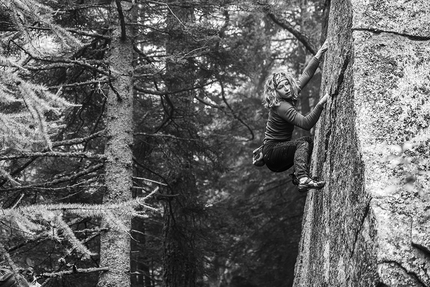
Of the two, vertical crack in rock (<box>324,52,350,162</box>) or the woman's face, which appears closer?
vertical crack in rock (<box>324,52,350,162</box>)

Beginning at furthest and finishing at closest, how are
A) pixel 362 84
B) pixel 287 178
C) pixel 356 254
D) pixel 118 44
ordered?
1. pixel 287 178
2. pixel 118 44
3. pixel 362 84
4. pixel 356 254

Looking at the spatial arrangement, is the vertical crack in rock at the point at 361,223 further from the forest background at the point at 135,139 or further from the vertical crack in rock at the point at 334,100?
the forest background at the point at 135,139

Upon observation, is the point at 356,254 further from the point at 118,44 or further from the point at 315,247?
the point at 118,44

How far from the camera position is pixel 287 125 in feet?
19.2

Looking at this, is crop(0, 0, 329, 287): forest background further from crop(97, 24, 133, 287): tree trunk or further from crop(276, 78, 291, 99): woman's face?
crop(276, 78, 291, 99): woman's face

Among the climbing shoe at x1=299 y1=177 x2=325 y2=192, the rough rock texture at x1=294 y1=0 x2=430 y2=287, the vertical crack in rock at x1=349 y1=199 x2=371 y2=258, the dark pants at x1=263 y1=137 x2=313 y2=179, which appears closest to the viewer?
the rough rock texture at x1=294 y1=0 x2=430 y2=287

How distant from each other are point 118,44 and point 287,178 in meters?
7.62

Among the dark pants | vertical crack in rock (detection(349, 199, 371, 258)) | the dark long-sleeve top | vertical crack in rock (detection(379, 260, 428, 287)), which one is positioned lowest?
vertical crack in rock (detection(379, 260, 428, 287))

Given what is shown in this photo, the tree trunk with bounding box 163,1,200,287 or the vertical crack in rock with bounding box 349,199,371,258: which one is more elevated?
the tree trunk with bounding box 163,1,200,287

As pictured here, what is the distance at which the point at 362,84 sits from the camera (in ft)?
15.4

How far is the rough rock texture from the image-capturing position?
3938mm

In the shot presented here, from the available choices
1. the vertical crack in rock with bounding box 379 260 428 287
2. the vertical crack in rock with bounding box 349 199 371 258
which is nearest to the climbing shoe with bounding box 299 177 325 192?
the vertical crack in rock with bounding box 349 199 371 258

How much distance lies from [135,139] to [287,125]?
674 centimetres

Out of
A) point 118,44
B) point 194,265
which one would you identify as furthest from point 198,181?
point 118,44
